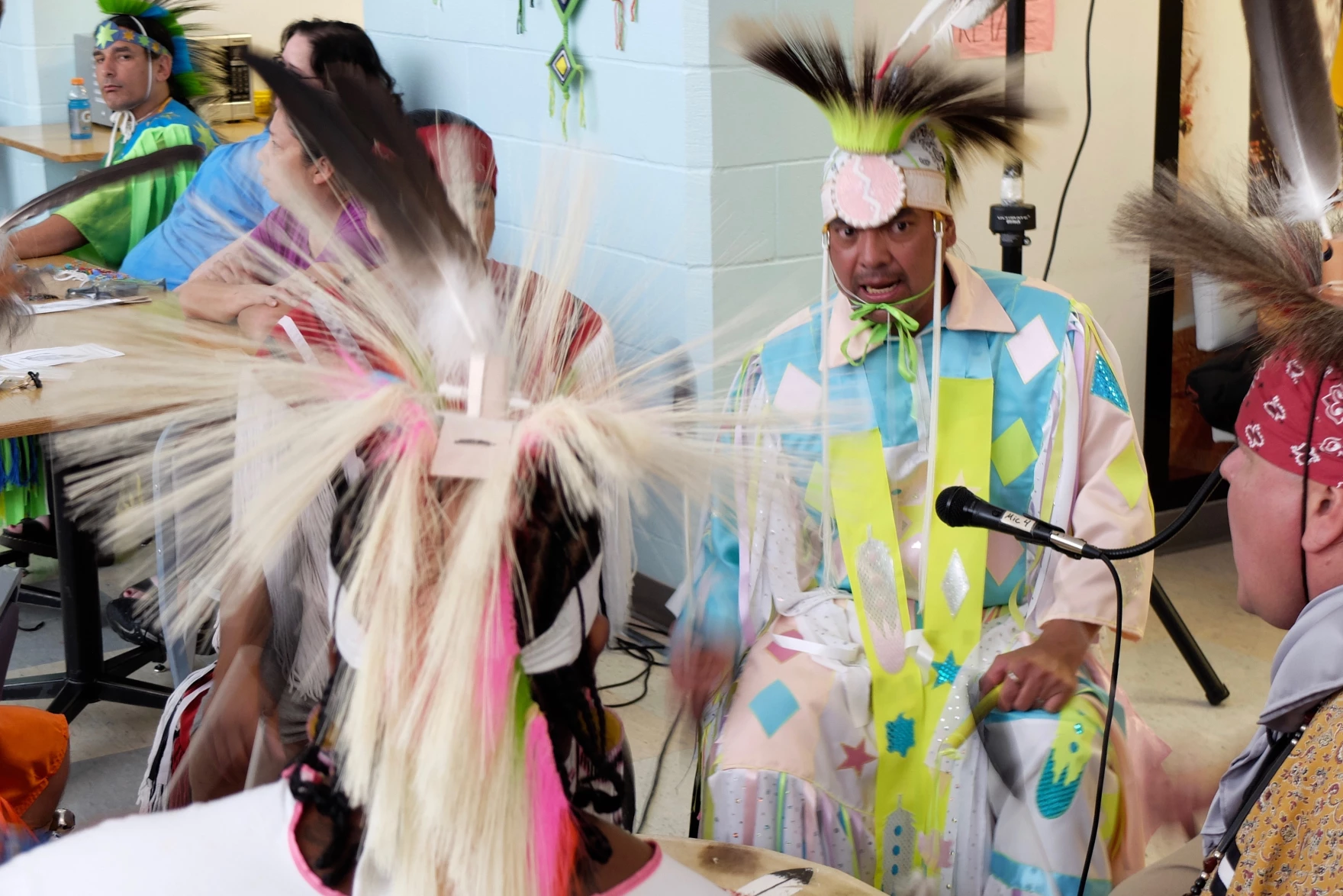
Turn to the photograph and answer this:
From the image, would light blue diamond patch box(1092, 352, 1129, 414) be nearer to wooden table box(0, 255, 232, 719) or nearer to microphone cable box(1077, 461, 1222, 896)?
microphone cable box(1077, 461, 1222, 896)

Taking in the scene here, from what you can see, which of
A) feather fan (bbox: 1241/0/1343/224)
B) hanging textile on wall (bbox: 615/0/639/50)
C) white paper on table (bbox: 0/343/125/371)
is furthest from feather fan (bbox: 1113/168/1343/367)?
white paper on table (bbox: 0/343/125/371)

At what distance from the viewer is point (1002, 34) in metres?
3.54

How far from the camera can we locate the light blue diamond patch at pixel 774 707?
1958 millimetres

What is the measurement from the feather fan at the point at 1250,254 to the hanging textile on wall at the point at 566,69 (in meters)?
2.15

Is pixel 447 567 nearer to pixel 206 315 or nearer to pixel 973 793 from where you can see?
pixel 973 793

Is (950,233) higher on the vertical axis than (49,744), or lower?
higher

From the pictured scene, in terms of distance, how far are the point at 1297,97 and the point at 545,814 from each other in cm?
141

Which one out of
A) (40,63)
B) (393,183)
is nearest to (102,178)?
(393,183)

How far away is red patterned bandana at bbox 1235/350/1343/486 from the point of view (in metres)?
1.23

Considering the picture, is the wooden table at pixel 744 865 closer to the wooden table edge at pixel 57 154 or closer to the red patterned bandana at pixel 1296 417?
the red patterned bandana at pixel 1296 417

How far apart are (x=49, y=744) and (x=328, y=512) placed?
1.07 meters

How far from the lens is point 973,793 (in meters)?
1.91

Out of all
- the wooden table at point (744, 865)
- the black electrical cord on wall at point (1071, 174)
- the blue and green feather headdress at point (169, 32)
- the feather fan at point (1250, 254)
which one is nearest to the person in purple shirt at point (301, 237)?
the wooden table at point (744, 865)

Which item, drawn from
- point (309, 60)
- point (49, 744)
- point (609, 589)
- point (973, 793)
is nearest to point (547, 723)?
point (609, 589)
